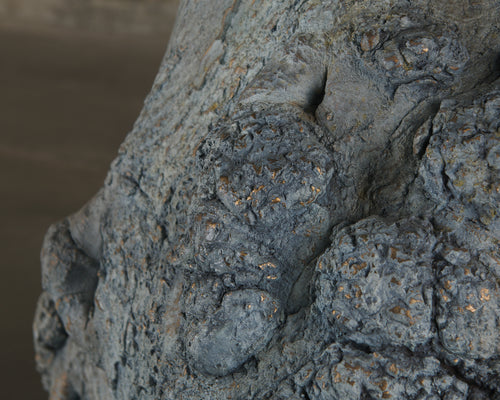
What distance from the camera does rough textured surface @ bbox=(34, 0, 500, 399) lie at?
2.06 ft

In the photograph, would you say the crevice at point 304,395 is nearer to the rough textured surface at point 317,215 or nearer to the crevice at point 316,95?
the rough textured surface at point 317,215

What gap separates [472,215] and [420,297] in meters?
0.09

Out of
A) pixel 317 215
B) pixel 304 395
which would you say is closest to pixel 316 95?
pixel 317 215

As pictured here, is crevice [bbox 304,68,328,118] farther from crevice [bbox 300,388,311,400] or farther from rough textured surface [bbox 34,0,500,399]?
crevice [bbox 300,388,311,400]

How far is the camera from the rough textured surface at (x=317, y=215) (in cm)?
63

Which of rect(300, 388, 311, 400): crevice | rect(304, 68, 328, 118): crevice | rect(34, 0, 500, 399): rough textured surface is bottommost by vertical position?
rect(300, 388, 311, 400): crevice

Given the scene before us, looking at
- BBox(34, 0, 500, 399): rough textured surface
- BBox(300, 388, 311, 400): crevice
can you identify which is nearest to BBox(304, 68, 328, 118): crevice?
BBox(34, 0, 500, 399): rough textured surface

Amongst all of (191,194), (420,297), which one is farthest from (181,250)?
(420,297)

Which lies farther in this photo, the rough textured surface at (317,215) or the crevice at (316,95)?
the crevice at (316,95)

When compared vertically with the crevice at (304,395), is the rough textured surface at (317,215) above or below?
above

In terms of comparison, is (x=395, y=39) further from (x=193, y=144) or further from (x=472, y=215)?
(x=193, y=144)

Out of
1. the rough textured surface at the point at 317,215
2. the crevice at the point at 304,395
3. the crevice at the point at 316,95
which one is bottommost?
the crevice at the point at 304,395

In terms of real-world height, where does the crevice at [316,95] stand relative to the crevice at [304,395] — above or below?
above

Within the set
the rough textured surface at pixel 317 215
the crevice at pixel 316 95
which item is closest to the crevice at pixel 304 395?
the rough textured surface at pixel 317 215
